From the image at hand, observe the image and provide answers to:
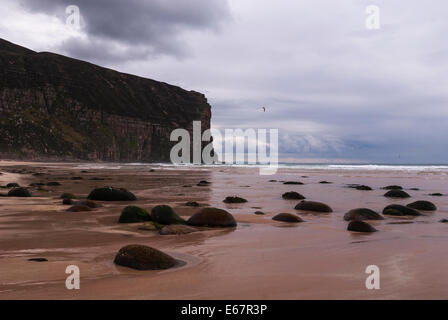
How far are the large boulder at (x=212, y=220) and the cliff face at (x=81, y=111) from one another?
73.4 meters

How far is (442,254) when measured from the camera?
5.62 metres

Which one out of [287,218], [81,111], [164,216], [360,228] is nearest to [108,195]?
[164,216]

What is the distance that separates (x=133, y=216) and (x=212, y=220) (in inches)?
69.9

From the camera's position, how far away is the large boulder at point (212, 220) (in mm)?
8086

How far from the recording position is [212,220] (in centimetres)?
811

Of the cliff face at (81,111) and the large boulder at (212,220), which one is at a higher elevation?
the cliff face at (81,111)

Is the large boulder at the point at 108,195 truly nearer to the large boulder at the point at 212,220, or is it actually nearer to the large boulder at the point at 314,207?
the large boulder at the point at 212,220

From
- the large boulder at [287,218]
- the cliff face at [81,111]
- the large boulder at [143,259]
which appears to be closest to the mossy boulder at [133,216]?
the large boulder at [287,218]

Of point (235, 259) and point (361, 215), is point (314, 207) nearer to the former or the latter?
point (361, 215)

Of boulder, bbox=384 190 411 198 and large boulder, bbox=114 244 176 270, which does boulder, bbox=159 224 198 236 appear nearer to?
large boulder, bbox=114 244 176 270
